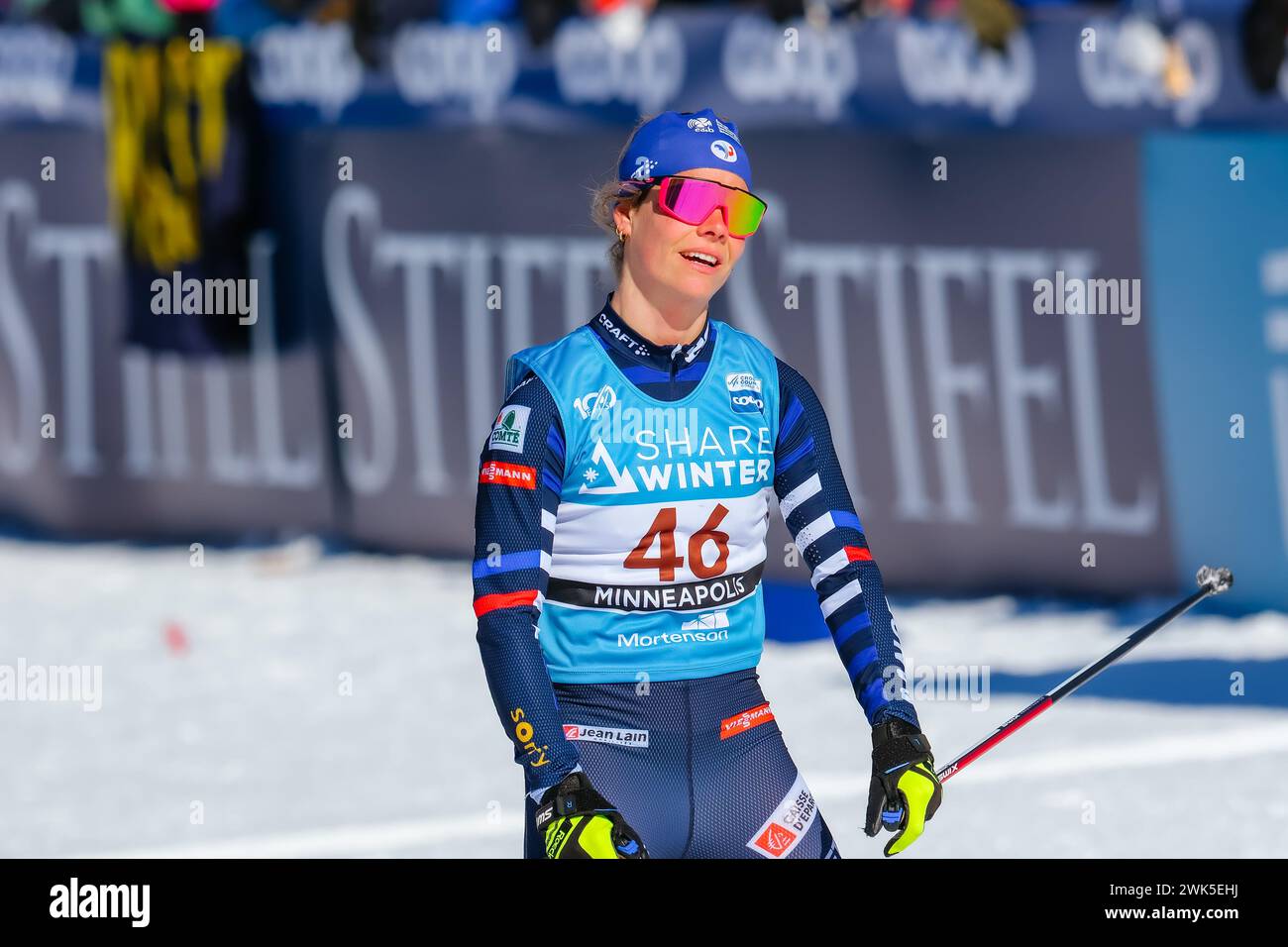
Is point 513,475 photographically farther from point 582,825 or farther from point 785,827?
point 785,827

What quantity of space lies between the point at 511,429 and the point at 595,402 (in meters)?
0.17

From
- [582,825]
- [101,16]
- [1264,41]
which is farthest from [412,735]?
[101,16]

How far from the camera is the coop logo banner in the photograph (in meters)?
9.64

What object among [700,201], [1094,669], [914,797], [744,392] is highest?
[700,201]

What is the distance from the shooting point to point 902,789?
4090 millimetres

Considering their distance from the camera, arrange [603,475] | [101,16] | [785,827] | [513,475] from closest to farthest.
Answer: [513,475]
[603,475]
[785,827]
[101,16]

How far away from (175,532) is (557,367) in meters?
8.78

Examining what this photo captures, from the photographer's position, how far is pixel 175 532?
12.6m

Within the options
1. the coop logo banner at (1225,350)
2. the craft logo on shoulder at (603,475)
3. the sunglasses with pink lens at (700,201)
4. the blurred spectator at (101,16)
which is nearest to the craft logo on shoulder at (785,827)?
the craft logo on shoulder at (603,475)

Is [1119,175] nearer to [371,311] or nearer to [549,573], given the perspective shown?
[371,311]

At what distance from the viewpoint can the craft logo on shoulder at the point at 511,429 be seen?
13.3ft

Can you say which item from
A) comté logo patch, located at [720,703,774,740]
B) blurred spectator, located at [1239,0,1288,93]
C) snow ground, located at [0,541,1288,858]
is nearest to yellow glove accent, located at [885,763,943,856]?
comté logo patch, located at [720,703,774,740]

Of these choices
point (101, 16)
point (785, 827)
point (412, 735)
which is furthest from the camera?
point (101, 16)
